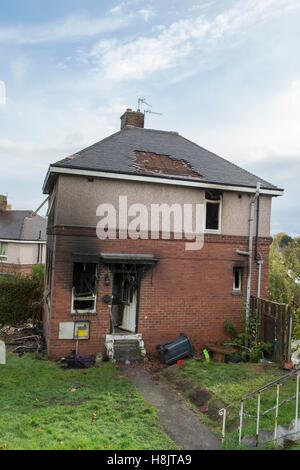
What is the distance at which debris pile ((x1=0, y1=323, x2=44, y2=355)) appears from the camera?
47.1ft

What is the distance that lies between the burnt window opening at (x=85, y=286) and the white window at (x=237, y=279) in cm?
524

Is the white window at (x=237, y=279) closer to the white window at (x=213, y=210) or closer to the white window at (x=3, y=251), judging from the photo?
the white window at (x=213, y=210)

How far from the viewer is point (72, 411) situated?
855 cm

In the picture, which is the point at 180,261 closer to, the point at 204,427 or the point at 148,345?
the point at 148,345

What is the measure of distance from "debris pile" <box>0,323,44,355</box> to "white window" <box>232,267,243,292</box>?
739 centimetres

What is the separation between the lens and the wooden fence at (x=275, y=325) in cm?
1267

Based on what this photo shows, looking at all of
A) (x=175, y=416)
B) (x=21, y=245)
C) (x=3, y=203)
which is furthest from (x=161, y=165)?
(x=3, y=203)

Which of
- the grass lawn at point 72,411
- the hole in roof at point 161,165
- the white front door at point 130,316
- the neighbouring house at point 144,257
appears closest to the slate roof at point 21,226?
the neighbouring house at point 144,257

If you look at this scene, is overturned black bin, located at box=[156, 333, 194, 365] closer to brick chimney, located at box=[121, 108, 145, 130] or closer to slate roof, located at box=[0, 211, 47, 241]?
brick chimney, located at box=[121, 108, 145, 130]

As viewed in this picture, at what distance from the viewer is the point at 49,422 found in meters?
7.85

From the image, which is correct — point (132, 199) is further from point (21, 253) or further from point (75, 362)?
point (21, 253)

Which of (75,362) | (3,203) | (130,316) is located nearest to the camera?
(75,362)

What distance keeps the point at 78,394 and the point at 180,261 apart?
6.18m

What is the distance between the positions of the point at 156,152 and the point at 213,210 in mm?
3282
